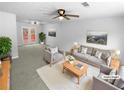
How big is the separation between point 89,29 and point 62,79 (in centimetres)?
356

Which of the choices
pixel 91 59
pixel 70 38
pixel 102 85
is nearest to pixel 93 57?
pixel 91 59

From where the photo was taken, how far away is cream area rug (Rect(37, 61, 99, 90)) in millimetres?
2731

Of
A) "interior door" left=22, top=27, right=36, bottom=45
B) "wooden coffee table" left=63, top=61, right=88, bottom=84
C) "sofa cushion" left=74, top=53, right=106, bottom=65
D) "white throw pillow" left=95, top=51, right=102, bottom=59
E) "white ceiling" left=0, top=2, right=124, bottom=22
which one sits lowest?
"wooden coffee table" left=63, top=61, right=88, bottom=84

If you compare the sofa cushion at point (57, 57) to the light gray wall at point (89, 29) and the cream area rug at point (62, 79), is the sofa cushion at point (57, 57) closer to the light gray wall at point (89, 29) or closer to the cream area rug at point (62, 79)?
the cream area rug at point (62, 79)

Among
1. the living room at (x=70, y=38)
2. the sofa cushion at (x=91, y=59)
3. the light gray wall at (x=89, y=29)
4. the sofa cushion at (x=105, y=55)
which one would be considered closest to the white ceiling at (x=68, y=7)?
the living room at (x=70, y=38)

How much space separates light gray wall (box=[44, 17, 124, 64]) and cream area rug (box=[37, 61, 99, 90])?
71.6 inches

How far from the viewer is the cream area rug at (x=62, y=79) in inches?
108

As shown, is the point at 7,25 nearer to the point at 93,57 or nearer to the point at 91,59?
the point at 91,59

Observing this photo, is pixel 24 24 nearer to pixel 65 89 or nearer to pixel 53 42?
pixel 53 42

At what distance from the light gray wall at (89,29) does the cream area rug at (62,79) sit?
5.96ft

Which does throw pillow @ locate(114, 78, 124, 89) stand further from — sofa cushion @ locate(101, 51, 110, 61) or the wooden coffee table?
sofa cushion @ locate(101, 51, 110, 61)

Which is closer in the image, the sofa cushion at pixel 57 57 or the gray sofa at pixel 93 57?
the gray sofa at pixel 93 57

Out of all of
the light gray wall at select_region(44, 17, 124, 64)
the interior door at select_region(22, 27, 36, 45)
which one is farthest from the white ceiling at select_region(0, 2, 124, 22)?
the interior door at select_region(22, 27, 36, 45)

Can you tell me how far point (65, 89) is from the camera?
2.65 metres
